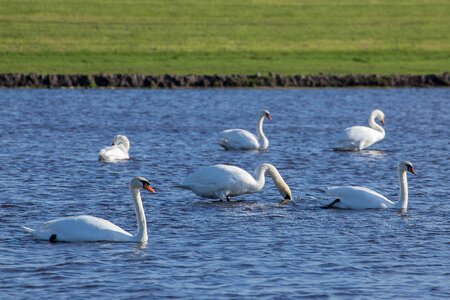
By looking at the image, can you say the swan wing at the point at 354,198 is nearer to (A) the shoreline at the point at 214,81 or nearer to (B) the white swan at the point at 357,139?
(B) the white swan at the point at 357,139

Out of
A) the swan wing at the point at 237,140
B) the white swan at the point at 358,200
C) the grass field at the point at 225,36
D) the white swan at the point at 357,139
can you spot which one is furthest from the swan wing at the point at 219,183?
the grass field at the point at 225,36

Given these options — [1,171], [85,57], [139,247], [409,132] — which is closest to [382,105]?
[409,132]

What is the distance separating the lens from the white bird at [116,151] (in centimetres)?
2292

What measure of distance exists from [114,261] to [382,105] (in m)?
28.9

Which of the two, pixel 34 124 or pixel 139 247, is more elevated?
pixel 139 247

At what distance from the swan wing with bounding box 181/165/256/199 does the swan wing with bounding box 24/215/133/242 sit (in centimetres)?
350

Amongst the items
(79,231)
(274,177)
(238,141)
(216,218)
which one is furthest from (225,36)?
(79,231)

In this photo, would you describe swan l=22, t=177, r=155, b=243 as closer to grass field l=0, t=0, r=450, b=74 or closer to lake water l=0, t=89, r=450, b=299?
lake water l=0, t=89, r=450, b=299

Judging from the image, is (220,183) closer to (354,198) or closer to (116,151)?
(354,198)

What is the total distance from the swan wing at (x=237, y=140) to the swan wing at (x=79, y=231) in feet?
38.1

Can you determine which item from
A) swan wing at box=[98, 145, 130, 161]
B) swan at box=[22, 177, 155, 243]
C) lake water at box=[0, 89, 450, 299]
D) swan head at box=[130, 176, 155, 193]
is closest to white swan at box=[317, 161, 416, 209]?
lake water at box=[0, 89, 450, 299]

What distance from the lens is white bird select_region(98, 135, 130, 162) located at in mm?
22922

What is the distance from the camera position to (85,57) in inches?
2160

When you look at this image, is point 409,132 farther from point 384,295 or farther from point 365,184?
point 384,295
